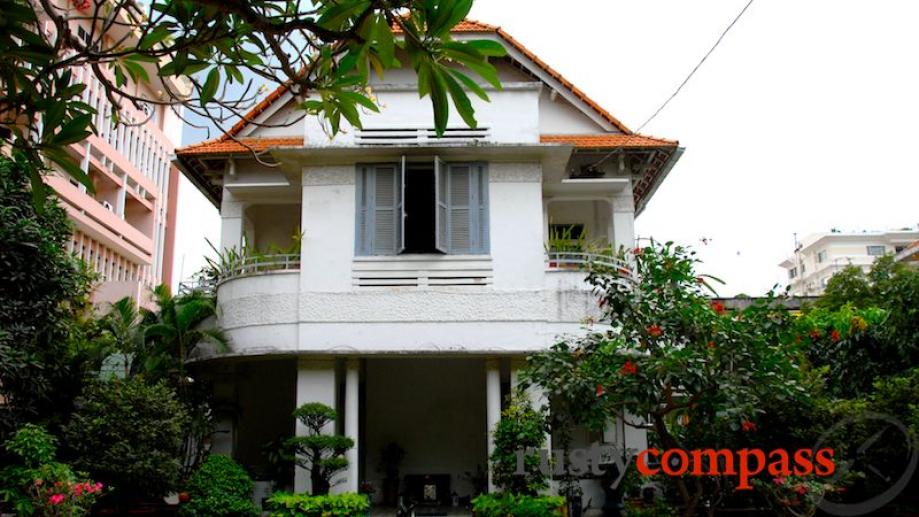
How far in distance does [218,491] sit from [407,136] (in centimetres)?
597

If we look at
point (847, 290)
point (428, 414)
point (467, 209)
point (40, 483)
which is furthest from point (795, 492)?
point (847, 290)

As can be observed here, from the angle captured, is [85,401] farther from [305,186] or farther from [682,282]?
[682,282]

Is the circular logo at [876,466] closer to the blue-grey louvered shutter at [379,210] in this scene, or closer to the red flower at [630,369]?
the red flower at [630,369]

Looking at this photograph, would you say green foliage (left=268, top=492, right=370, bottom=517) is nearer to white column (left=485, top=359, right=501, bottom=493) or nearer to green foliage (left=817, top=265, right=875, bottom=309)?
white column (left=485, top=359, right=501, bottom=493)

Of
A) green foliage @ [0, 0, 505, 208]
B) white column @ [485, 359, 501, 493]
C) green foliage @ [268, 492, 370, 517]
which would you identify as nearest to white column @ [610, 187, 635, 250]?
white column @ [485, 359, 501, 493]

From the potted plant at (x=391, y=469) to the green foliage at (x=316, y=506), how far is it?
10.6 ft

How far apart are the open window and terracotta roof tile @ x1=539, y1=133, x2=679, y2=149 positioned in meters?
1.79

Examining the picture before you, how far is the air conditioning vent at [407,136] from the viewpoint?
13.1 metres

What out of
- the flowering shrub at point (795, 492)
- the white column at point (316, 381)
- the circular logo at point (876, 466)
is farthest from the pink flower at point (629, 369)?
the white column at point (316, 381)

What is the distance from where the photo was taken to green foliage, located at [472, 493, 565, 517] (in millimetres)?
10883

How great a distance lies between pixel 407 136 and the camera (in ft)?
43.3

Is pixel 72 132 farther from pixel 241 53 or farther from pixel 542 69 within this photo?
pixel 542 69

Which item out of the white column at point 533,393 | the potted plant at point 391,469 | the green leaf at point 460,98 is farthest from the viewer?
the potted plant at point 391,469

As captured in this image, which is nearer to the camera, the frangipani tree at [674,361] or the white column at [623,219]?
the frangipani tree at [674,361]
